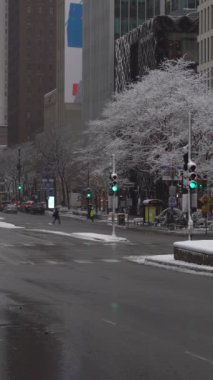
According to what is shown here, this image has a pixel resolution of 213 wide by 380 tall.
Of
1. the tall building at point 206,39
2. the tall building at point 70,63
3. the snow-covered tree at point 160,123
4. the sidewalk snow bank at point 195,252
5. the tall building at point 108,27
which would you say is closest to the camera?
the sidewalk snow bank at point 195,252

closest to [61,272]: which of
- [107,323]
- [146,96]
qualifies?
[107,323]

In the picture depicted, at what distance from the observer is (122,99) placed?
245 ft

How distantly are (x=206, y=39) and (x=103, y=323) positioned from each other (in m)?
86.7

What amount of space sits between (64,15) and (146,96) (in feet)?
398

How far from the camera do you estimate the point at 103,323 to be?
566 inches

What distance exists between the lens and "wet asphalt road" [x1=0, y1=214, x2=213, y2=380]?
34.3 ft

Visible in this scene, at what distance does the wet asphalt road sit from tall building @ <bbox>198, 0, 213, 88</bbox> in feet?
235

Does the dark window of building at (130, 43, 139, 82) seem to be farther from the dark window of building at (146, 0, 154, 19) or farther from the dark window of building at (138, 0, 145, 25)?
the dark window of building at (146, 0, 154, 19)

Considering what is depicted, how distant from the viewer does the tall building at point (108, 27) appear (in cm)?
14412

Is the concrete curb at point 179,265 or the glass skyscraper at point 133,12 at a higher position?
the glass skyscraper at point 133,12

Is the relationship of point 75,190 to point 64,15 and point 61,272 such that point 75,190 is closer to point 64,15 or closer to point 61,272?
point 64,15

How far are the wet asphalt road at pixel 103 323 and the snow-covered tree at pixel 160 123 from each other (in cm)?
3963

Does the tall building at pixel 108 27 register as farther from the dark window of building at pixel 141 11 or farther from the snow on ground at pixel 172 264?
the snow on ground at pixel 172 264

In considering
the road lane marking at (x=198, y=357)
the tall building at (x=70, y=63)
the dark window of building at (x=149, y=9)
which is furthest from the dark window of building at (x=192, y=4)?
the road lane marking at (x=198, y=357)
